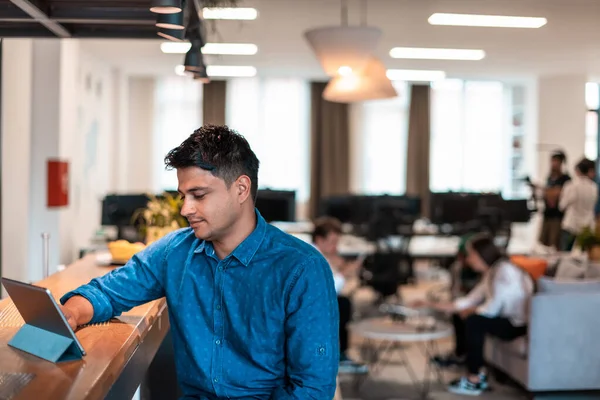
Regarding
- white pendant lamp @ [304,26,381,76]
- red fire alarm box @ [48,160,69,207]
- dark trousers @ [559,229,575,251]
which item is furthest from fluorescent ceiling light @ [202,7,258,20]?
dark trousers @ [559,229,575,251]

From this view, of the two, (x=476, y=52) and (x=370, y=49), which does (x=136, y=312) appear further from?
(x=476, y=52)

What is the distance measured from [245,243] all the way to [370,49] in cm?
448

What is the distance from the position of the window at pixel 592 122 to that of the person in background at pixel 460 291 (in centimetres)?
709

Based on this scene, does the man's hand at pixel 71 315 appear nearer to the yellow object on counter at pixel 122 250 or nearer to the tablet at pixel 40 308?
the tablet at pixel 40 308

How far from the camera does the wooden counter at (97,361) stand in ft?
5.85

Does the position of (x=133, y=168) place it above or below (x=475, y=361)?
above

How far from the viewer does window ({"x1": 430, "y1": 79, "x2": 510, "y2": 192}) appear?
14.6 meters

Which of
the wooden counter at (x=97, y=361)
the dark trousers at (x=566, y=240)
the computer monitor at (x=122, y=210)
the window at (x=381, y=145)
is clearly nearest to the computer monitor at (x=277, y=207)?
the computer monitor at (x=122, y=210)

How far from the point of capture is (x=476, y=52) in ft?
34.8

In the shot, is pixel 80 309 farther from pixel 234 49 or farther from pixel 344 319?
pixel 234 49

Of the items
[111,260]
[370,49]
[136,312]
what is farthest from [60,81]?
[136,312]

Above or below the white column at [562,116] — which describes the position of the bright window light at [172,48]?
above

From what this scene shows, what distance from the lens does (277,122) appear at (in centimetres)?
1436

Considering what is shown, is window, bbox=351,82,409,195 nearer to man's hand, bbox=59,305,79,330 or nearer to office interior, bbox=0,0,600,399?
office interior, bbox=0,0,600,399
